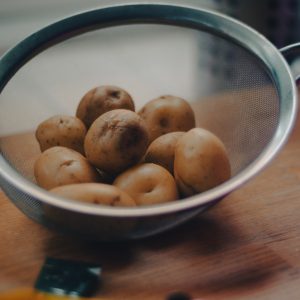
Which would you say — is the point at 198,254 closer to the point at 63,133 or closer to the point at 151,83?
the point at 63,133

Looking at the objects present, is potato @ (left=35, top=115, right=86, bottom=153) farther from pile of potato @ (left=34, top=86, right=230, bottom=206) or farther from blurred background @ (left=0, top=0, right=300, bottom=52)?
blurred background @ (left=0, top=0, right=300, bottom=52)

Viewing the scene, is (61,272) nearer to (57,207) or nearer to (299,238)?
(57,207)

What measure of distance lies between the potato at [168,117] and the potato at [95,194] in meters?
0.14

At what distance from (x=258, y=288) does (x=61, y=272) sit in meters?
0.17

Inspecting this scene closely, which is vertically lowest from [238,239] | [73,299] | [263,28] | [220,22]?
[73,299]

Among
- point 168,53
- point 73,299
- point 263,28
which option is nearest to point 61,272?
point 73,299

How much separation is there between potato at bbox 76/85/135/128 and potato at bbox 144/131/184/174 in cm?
7

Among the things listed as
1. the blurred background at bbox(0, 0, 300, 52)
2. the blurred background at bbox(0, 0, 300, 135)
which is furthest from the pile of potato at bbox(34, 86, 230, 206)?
the blurred background at bbox(0, 0, 300, 52)

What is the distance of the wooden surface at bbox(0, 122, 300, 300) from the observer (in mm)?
483

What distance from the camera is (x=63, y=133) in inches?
23.1

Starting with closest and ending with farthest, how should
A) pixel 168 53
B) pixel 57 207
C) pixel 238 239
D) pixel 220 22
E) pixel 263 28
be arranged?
pixel 57 207, pixel 238 239, pixel 220 22, pixel 263 28, pixel 168 53

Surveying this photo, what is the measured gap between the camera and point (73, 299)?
0.45 meters

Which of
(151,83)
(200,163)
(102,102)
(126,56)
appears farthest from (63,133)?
(126,56)

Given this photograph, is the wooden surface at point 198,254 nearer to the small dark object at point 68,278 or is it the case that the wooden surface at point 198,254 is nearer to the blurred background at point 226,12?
the small dark object at point 68,278
